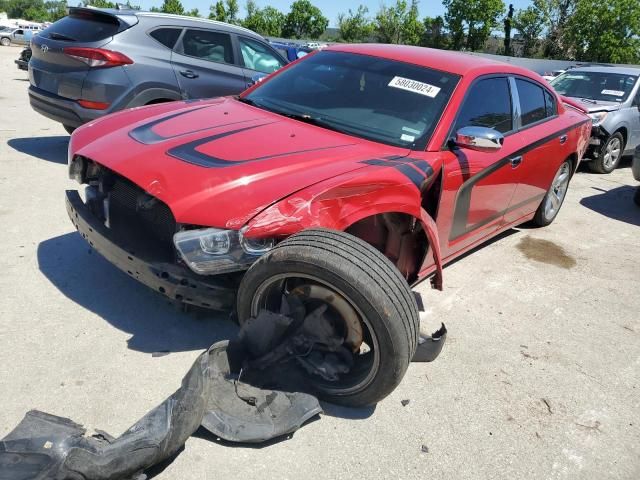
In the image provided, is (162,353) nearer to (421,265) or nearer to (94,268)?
(94,268)

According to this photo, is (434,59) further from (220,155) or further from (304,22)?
(304,22)

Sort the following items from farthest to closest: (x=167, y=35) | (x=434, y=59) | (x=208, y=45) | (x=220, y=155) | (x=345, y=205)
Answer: (x=208, y=45)
(x=167, y=35)
(x=434, y=59)
(x=220, y=155)
(x=345, y=205)

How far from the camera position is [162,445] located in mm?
2131

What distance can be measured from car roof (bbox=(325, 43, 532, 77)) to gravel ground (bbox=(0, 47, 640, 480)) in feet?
5.20

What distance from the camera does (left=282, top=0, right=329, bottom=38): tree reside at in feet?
203

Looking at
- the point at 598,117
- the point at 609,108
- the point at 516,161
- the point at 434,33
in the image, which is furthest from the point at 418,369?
the point at 434,33

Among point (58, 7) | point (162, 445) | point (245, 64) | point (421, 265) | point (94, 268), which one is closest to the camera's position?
point (162, 445)

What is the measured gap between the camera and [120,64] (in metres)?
5.89

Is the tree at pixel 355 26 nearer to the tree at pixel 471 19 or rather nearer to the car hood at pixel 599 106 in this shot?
the tree at pixel 471 19

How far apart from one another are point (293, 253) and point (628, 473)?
73.3 inches

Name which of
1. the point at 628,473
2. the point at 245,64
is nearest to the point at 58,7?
the point at 245,64

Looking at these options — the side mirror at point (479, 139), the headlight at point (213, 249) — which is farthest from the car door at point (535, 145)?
the headlight at point (213, 249)

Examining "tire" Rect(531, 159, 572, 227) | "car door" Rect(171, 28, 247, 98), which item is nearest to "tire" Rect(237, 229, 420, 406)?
"tire" Rect(531, 159, 572, 227)

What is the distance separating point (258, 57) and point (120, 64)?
81.1 inches
